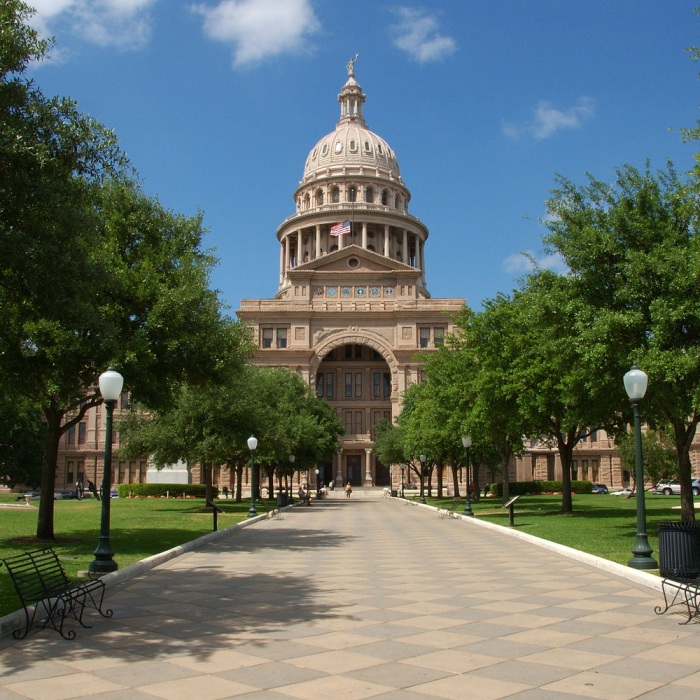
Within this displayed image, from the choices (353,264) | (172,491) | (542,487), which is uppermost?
(353,264)

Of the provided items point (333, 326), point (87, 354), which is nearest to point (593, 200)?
point (87, 354)

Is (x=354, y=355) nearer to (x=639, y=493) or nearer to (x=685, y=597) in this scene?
(x=639, y=493)

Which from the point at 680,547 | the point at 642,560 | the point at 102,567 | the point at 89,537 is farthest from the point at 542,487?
the point at 102,567

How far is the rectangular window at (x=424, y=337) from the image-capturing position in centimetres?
8800

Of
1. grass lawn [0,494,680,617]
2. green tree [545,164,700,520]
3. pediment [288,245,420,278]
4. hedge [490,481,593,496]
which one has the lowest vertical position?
hedge [490,481,593,496]

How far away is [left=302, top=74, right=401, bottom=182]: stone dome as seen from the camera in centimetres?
11769

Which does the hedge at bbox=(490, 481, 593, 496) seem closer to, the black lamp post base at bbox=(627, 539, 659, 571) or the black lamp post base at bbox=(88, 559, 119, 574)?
the black lamp post base at bbox=(627, 539, 659, 571)

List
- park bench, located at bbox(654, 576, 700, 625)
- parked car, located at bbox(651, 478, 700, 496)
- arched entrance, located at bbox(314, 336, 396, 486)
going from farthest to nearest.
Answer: arched entrance, located at bbox(314, 336, 396, 486), parked car, located at bbox(651, 478, 700, 496), park bench, located at bbox(654, 576, 700, 625)

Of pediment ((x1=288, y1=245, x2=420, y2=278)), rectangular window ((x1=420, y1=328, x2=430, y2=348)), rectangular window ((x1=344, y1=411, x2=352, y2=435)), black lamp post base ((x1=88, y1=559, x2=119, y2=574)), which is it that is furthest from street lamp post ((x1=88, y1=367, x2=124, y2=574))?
rectangular window ((x1=344, y1=411, x2=352, y2=435))

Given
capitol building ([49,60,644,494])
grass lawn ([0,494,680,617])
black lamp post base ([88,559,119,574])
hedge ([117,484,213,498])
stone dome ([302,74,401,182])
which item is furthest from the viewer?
stone dome ([302,74,401,182])

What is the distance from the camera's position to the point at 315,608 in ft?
35.1

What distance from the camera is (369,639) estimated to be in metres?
8.70

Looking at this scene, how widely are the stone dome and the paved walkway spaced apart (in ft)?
350

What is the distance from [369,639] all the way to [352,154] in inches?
4582
